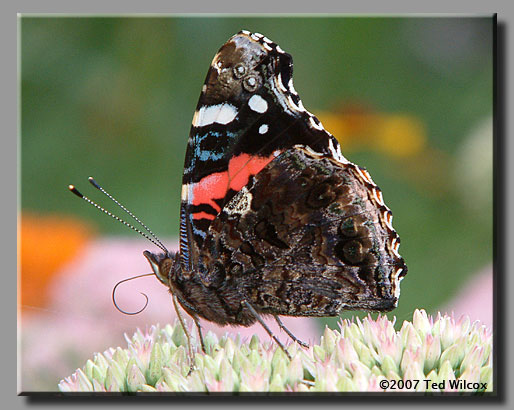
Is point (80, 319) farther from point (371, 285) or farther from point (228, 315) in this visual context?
point (371, 285)

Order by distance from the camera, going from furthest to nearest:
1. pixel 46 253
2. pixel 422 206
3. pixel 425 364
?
pixel 422 206 → pixel 46 253 → pixel 425 364

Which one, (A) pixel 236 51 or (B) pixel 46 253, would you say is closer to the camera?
(A) pixel 236 51

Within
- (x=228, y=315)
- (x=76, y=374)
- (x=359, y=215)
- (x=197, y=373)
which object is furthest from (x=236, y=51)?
(x=76, y=374)

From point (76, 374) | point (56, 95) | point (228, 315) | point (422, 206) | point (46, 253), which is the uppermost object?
point (56, 95)

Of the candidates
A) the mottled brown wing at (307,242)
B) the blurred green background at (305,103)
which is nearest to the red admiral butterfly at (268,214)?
the mottled brown wing at (307,242)

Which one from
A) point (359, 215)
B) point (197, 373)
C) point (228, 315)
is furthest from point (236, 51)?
point (197, 373)

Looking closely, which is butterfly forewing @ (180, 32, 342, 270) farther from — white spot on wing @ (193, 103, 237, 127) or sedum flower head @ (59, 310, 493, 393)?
sedum flower head @ (59, 310, 493, 393)

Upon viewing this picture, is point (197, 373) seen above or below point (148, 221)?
below

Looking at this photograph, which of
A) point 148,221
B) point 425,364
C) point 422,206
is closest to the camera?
point 425,364
